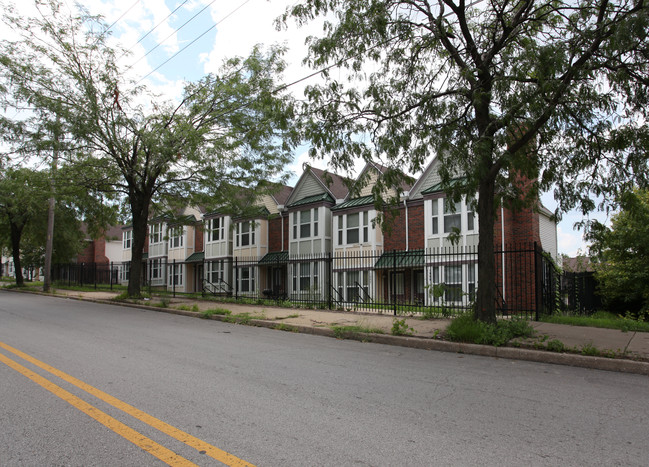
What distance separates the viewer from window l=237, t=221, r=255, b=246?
27391 mm

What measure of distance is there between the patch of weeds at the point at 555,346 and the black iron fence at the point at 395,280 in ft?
5.41

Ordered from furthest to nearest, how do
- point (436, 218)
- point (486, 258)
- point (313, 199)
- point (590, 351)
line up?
point (313, 199)
point (436, 218)
point (486, 258)
point (590, 351)

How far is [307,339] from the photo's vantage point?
9.19 m

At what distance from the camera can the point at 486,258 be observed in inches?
344

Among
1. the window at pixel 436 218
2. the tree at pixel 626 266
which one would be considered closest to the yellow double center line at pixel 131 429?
the window at pixel 436 218

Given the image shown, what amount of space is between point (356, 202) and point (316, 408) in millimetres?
18263

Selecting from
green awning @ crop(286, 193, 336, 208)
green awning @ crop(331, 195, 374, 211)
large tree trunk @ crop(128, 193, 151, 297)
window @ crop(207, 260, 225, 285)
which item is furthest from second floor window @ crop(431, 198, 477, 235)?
window @ crop(207, 260, 225, 285)

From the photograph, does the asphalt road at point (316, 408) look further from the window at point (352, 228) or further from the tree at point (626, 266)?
the window at point (352, 228)

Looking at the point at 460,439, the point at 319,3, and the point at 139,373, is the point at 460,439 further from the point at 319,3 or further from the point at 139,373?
the point at 319,3

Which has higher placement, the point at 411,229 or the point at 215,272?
the point at 411,229

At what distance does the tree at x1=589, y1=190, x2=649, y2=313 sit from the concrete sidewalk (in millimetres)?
8642

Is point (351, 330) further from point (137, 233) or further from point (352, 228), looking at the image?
point (352, 228)

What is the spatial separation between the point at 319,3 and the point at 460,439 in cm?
852

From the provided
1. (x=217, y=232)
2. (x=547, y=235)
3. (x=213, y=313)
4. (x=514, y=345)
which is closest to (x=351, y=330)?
(x=514, y=345)
